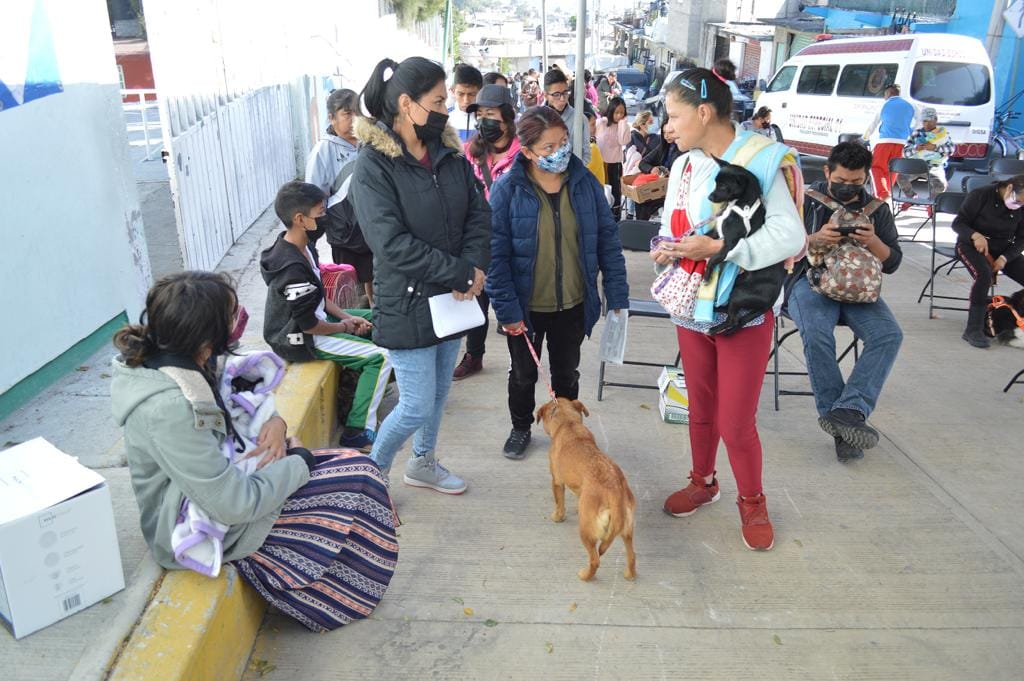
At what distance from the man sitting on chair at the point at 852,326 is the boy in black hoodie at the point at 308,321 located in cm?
227

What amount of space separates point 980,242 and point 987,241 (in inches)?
3.8

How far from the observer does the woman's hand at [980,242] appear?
5.89 metres

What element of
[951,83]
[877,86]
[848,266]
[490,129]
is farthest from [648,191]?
[877,86]

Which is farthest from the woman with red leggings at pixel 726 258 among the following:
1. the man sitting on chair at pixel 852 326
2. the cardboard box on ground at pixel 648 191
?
the cardboard box on ground at pixel 648 191

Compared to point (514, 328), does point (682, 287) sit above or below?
above

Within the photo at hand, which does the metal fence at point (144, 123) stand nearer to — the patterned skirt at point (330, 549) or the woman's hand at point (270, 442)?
the woman's hand at point (270, 442)

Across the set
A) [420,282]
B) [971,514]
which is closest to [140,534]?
A: [420,282]

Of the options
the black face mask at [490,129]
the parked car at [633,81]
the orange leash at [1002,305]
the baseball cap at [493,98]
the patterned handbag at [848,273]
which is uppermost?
the baseball cap at [493,98]

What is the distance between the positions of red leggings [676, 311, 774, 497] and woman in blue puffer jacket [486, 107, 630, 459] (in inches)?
23.5

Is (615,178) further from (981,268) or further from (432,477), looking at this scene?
(432,477)

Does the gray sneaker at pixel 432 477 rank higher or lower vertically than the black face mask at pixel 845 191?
lower

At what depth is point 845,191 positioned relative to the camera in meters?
4.12

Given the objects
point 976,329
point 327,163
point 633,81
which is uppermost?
point 327,163

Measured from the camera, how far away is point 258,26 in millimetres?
8508
